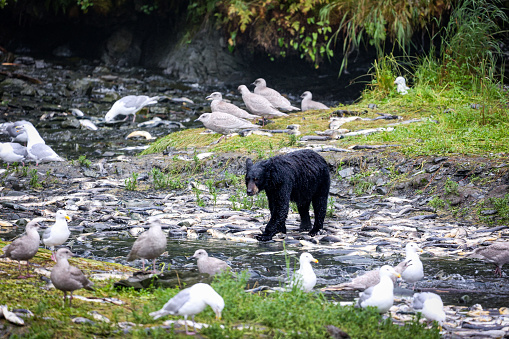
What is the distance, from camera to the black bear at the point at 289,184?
624 centimetres

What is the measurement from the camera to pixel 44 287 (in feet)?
13.4

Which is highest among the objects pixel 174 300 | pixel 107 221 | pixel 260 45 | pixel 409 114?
pixel 260 45

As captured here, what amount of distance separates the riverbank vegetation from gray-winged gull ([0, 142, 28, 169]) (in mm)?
5944

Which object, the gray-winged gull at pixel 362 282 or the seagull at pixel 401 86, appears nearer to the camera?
the gray-winged gull at pixel 362 282

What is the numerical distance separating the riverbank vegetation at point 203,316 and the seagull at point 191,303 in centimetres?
10

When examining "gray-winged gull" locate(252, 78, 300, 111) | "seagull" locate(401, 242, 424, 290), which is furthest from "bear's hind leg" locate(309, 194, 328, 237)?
"gray-winged gull" locate(252, 78, 300, 111)

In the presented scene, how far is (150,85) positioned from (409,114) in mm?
9417

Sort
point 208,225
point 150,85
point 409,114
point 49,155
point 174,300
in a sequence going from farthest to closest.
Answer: point 150,85, point 409,114, point 49,155, point 208,225, point 174,300

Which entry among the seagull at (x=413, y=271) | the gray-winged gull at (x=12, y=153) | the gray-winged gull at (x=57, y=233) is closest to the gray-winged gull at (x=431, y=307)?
the seagull at (x=413, y=271)

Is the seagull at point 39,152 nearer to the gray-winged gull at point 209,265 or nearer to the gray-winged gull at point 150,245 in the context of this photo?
the gray-winged gull at point 150,245

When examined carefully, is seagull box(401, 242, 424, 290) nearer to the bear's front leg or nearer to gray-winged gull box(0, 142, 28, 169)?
the bear's front leg

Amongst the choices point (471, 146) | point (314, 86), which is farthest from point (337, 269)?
point (314, 86)

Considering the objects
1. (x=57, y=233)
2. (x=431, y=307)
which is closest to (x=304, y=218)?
(x=57, y=233)

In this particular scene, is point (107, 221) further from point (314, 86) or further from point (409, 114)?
point (314, 86)
